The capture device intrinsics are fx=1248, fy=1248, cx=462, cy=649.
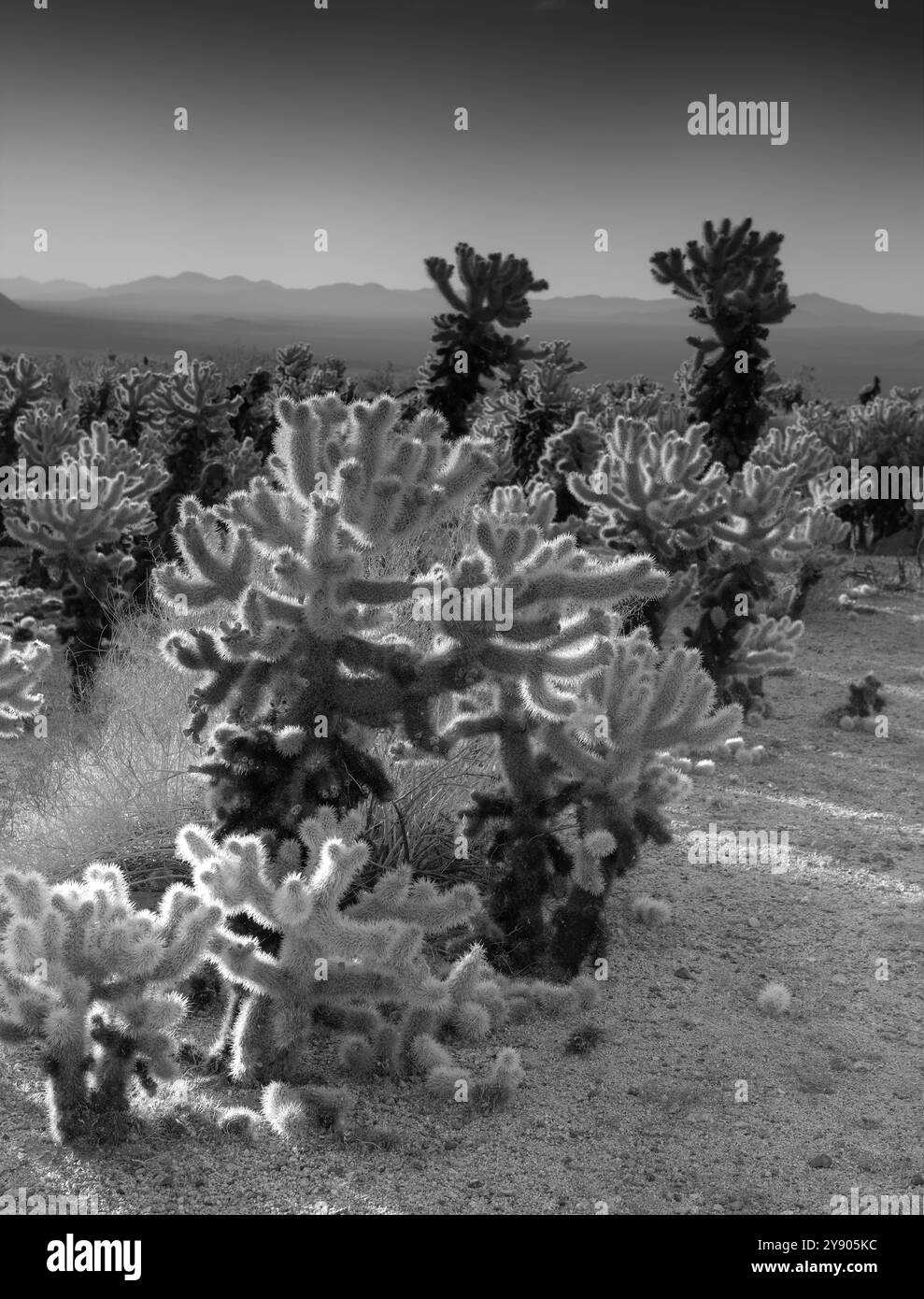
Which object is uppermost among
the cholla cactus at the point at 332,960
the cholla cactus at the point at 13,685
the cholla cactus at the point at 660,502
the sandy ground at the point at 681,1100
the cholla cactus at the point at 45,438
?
the cholla cactus at the point at 45,438

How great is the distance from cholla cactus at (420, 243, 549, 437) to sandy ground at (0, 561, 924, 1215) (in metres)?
5.46

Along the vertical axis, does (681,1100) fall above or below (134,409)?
below

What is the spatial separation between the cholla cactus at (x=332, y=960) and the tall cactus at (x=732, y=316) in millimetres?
6890

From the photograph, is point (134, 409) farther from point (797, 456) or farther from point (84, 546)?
point (797, 456)

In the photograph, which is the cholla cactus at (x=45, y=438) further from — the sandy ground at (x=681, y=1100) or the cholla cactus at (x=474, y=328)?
the sandy ground at (x=681, y=1100)

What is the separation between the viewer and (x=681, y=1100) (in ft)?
11.2

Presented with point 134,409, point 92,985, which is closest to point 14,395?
point 134,409

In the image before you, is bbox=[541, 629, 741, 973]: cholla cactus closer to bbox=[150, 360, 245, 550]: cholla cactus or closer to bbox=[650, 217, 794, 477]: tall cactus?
bbox=[650, 217, 794, 477]: tall cactus

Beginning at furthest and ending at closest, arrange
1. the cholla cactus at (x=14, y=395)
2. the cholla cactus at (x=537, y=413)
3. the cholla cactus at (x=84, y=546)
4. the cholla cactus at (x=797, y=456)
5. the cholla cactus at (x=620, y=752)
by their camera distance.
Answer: the cholla cactus at (x=14, y=395)
the cholla cactus at (x=537, y=413)
the cholla cactus at (x=797, y=456)
the cholla cactus at (x=84, y=546)
the cholla cactus at (x=620, y=752)

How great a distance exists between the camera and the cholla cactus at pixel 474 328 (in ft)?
31.3

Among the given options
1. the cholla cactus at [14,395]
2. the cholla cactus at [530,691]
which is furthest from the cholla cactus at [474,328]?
the cholla cactus at [530,691]

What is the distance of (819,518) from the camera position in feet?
30.2

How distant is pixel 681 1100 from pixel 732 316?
7390 millimetres

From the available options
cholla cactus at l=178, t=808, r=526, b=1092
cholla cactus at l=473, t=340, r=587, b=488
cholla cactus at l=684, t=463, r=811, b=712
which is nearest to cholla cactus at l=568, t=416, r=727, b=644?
cholla cactus at l=684, t=463, r=811, b=712
